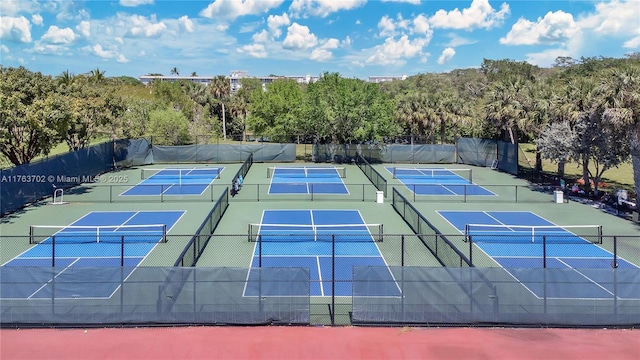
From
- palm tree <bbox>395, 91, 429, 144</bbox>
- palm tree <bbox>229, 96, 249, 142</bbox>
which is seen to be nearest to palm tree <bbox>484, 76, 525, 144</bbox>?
palm tree <bbox>395, 91, 429, 144</bbox>

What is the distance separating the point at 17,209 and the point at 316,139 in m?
31.9

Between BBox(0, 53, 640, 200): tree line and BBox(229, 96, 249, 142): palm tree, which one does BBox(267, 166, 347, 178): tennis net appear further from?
BBox(229, 96, 249, 142): palm tree

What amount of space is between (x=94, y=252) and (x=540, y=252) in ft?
56.1

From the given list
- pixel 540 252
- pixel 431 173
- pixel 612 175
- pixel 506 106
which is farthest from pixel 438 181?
pixel 540 252

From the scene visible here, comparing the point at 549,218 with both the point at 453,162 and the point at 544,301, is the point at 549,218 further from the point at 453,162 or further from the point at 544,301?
the point at 453,162

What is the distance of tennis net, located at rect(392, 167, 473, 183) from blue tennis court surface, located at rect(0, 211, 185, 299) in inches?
824

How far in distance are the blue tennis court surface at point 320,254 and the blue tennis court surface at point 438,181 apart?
28.5 ft

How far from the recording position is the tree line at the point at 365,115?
2867cm

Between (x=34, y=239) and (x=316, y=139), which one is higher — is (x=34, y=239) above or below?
below

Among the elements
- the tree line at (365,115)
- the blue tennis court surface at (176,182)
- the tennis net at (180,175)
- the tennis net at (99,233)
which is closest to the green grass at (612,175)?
the tree line at (365,115)

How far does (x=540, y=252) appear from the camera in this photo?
2070cm

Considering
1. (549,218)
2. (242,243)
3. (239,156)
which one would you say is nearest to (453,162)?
(239,156)

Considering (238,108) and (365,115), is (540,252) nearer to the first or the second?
(365,115)

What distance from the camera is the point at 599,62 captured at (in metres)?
79.2
